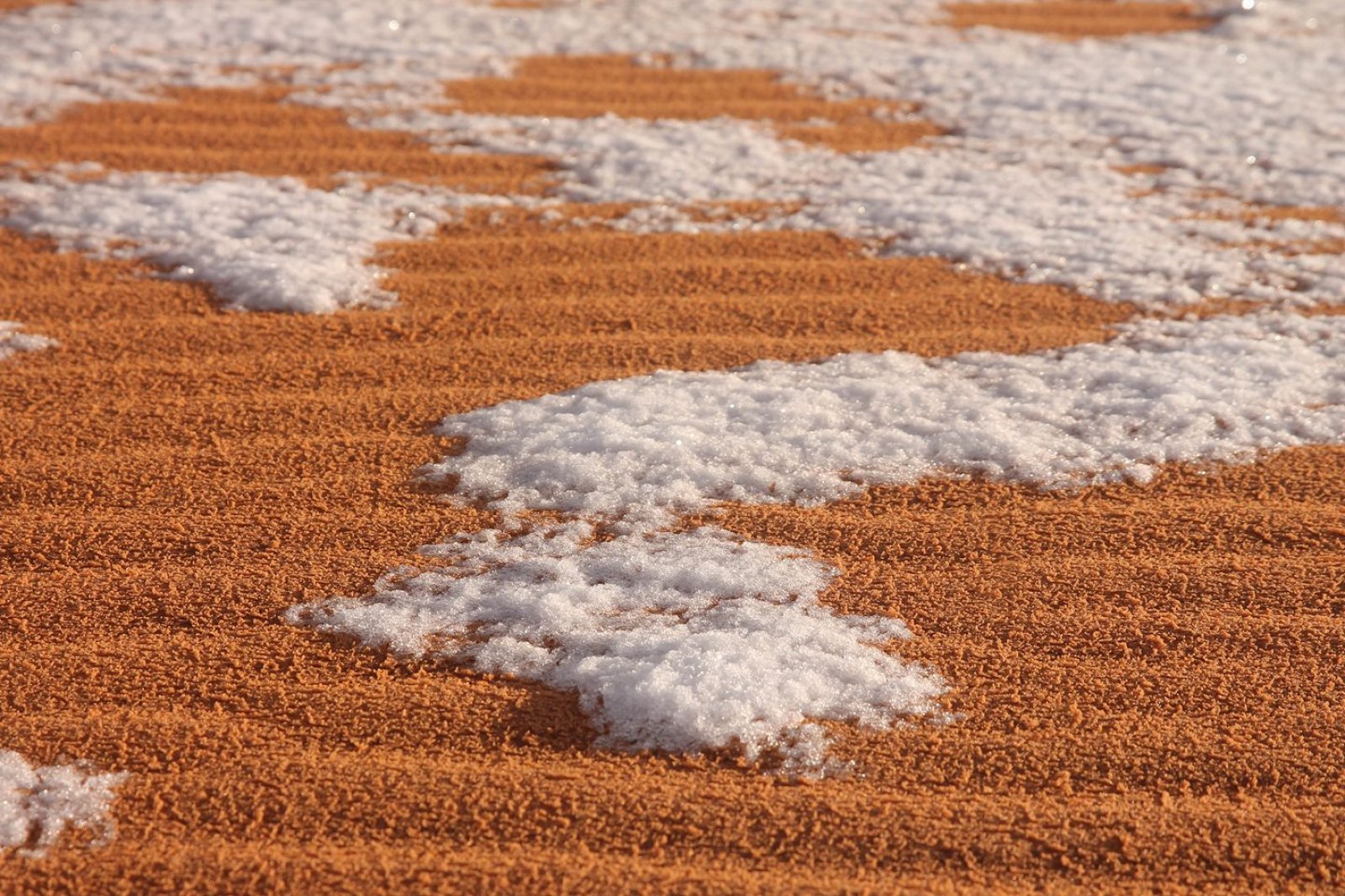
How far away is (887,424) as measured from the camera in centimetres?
219

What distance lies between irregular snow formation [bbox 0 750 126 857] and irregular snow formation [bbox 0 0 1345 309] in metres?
1.36

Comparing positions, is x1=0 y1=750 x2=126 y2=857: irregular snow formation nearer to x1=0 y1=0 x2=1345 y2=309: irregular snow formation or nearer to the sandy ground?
the sandy ground

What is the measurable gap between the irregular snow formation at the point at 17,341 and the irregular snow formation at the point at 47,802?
1226 millimetres

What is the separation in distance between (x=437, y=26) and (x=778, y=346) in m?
2.83

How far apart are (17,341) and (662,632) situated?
1622 mm

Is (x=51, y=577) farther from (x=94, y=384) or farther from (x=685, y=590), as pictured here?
(x=685, y=590)

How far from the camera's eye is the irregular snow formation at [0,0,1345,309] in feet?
9.80

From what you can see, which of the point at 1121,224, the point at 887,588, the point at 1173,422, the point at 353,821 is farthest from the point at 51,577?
the point at 1121,224

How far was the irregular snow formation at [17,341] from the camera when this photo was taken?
2410 millimetres

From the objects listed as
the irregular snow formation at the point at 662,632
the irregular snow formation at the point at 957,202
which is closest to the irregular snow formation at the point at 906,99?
the irregular snow formation at the point at 957,202

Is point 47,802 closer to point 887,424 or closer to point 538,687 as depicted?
point 538,687

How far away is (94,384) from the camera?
231 centimetres

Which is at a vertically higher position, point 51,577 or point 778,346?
point 778,346

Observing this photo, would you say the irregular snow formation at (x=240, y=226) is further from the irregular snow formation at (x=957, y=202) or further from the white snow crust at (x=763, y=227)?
the irregular snow formation at (x=957, y=202)
